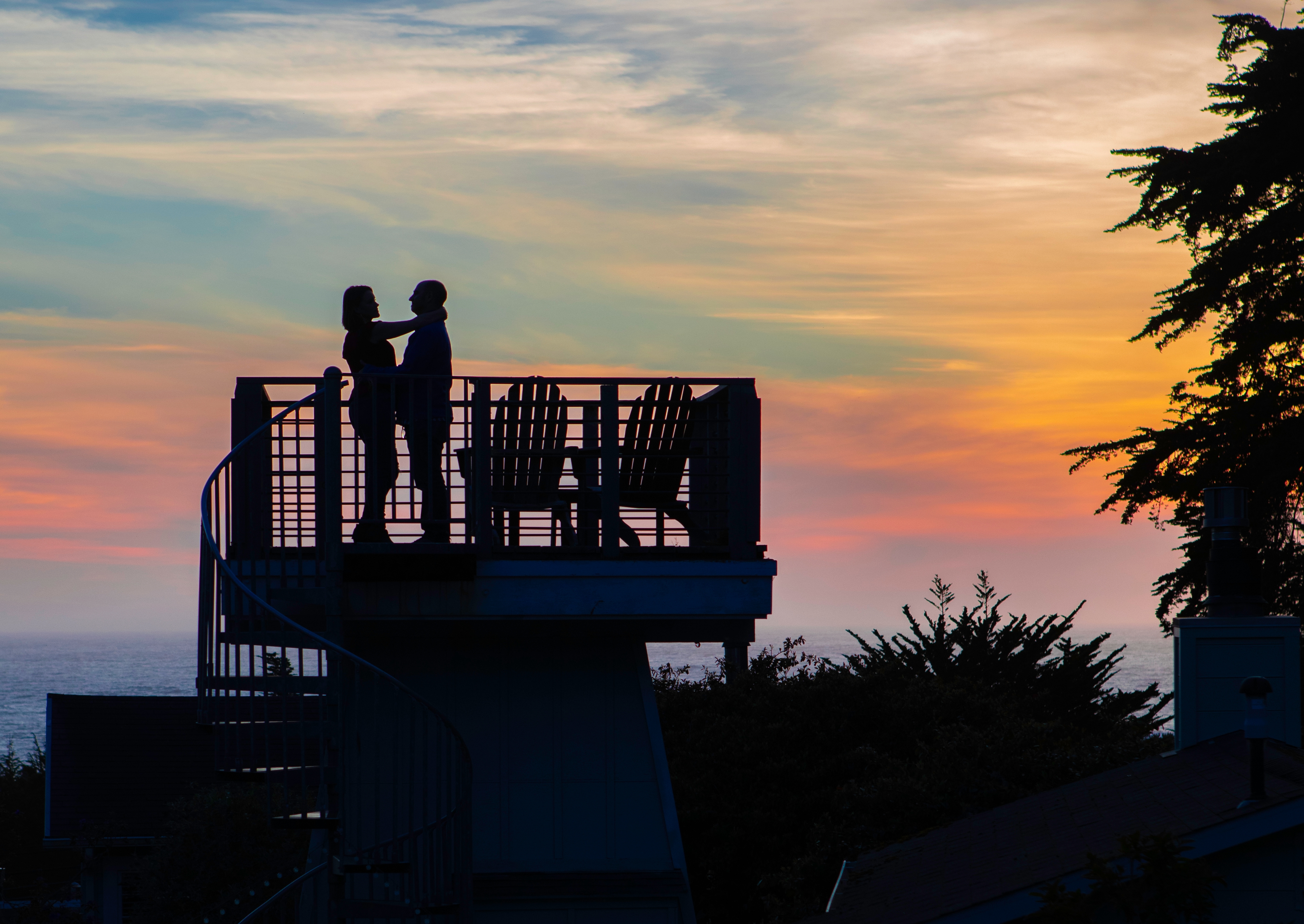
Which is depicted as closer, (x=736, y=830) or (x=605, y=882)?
(x=605, y=882)

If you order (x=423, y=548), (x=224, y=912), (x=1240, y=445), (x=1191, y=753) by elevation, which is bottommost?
(x=224, y=912)

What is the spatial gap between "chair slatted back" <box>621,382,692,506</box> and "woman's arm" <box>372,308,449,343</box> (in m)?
1.48

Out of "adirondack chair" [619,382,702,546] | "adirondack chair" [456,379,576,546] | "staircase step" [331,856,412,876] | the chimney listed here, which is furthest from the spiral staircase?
the chimney

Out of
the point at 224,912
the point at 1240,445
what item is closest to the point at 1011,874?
the point at 224,912

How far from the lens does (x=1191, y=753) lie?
10.0 m

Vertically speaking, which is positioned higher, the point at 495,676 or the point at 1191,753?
the point at 495,676

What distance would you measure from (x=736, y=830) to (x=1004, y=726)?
3.62 metres

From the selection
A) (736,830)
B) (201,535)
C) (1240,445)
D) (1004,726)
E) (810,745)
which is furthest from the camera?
(1240,445)

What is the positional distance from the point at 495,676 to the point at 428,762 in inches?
49.2

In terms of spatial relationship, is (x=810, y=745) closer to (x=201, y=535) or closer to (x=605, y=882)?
(x=605, y=882)

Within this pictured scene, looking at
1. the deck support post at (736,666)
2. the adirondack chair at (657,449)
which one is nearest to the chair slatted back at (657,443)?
the adirondack chair at (657,449)

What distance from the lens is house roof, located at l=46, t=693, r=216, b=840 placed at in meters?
24.4

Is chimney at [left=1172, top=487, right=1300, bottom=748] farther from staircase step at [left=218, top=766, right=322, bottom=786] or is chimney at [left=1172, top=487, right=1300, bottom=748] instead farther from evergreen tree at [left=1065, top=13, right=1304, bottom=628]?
evergreen tree at [left=1065, top=13, right=1304, bottom=628]

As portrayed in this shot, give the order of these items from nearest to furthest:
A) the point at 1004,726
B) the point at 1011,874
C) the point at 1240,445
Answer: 1. the point at 1011,874
2. the point at 1004,726
3. the point at 1240,445
